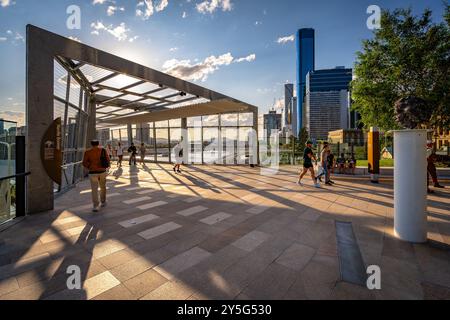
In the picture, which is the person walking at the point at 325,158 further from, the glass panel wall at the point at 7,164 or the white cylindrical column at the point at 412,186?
the glass panel wall at the point at 7,164

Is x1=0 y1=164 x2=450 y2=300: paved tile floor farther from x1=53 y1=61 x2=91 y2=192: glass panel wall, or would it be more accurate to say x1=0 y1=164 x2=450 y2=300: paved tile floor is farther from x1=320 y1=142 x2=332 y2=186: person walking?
x1=53 y1=61 x2=91 y2=192: glass panel wall

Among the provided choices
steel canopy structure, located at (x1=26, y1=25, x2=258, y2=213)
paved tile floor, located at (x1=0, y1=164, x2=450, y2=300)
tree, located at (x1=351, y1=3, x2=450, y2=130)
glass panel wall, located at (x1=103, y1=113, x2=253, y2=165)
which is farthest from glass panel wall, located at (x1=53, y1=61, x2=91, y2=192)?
tree, located at (x1=351, y1=3, x2=450, y2=130)

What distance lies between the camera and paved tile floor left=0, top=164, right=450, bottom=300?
2441mm

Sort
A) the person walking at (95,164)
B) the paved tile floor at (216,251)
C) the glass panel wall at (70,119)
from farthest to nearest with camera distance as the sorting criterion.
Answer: the glass panel wall at (70,119) < the person walking at (95,164) < the paved tile floor at (216,251)

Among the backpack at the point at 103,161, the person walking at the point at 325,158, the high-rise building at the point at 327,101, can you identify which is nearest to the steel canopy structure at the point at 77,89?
the backpack at the point at 103,161

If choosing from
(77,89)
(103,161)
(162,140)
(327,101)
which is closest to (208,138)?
(162,140)

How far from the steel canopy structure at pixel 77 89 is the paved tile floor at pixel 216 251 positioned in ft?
5.47

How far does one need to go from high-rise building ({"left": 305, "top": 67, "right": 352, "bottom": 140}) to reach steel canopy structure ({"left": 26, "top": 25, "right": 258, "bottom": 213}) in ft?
412

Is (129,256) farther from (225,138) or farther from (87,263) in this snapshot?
(225,138)

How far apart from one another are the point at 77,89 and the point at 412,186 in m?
11.2

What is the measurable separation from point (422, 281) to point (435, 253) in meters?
1.02

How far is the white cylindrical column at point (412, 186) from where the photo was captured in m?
3.54

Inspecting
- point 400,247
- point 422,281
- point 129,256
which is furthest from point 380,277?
point 129,256
